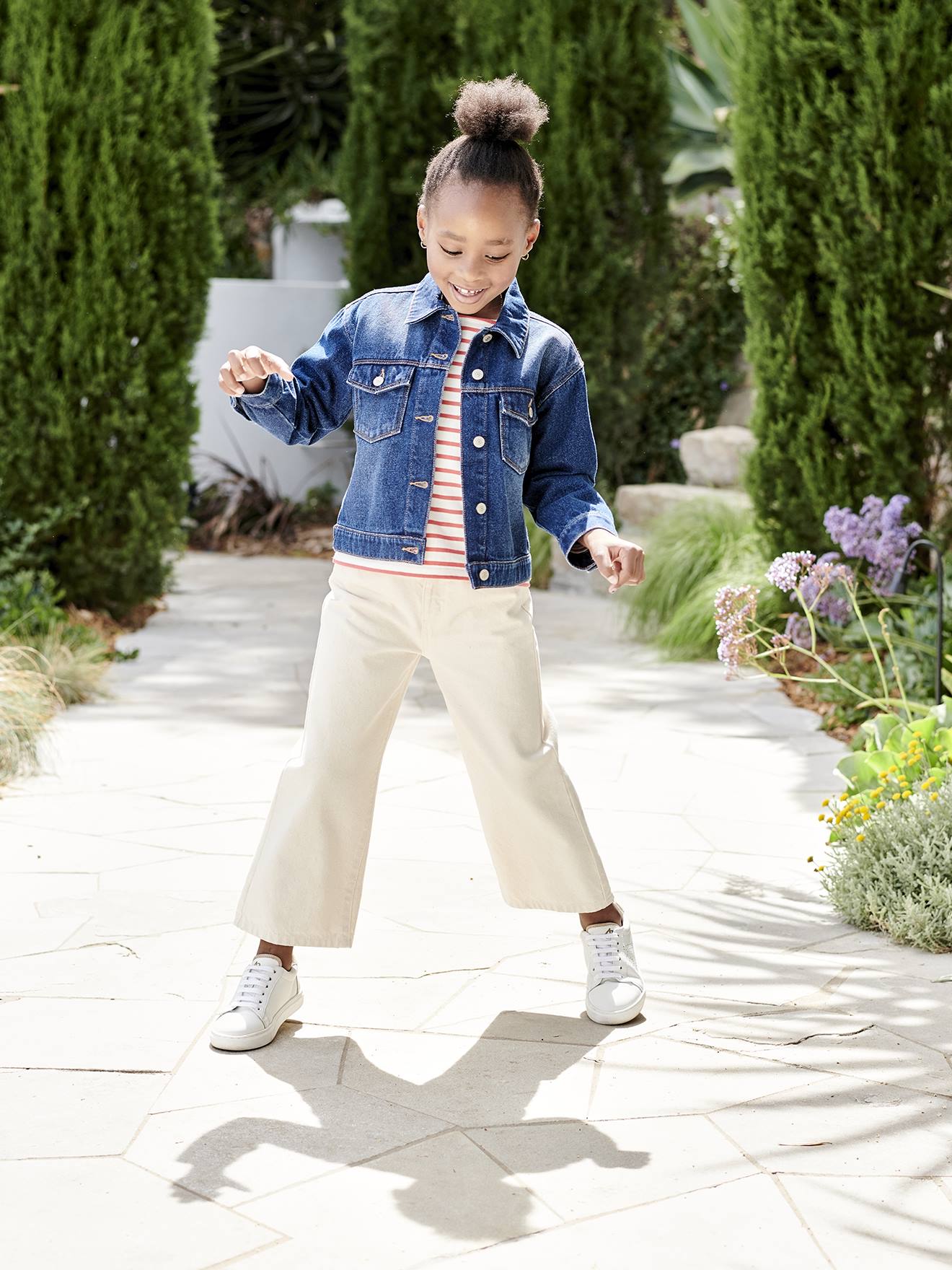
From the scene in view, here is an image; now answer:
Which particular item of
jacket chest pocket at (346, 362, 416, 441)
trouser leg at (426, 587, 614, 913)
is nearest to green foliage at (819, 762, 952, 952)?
trouser leg at (426, 587, 614, 913)

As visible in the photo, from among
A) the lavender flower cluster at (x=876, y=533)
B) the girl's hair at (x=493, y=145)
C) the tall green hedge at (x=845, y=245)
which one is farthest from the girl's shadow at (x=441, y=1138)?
the tall green hedge at (x=845, y=245)

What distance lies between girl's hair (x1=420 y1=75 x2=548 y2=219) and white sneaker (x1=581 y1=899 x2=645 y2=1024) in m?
1.40

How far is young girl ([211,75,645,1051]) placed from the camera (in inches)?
106

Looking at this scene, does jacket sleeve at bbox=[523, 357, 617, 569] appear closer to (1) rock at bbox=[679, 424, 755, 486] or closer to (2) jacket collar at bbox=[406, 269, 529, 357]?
(2) jacket collar at bbox=[406, 269, 529, 357]

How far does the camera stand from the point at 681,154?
10.3 metres

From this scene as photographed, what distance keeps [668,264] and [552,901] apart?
754 cm

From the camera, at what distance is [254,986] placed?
275 cm

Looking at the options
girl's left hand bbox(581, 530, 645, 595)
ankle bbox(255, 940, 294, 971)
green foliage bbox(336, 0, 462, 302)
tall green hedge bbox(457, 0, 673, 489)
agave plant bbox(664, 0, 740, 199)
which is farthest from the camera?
agave plant bbox(664, 0, 740, 199)

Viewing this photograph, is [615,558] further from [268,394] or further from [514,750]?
[268,394]

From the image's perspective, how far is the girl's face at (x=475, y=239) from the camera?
8.54 ft

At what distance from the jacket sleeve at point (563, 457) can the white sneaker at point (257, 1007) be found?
96 cm

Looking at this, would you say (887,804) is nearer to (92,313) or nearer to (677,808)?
(677,808)

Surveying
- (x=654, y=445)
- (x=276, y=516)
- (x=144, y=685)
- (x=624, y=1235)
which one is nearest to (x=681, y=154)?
(x=654, y=445)

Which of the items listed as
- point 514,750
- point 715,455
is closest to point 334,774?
point 514,750
